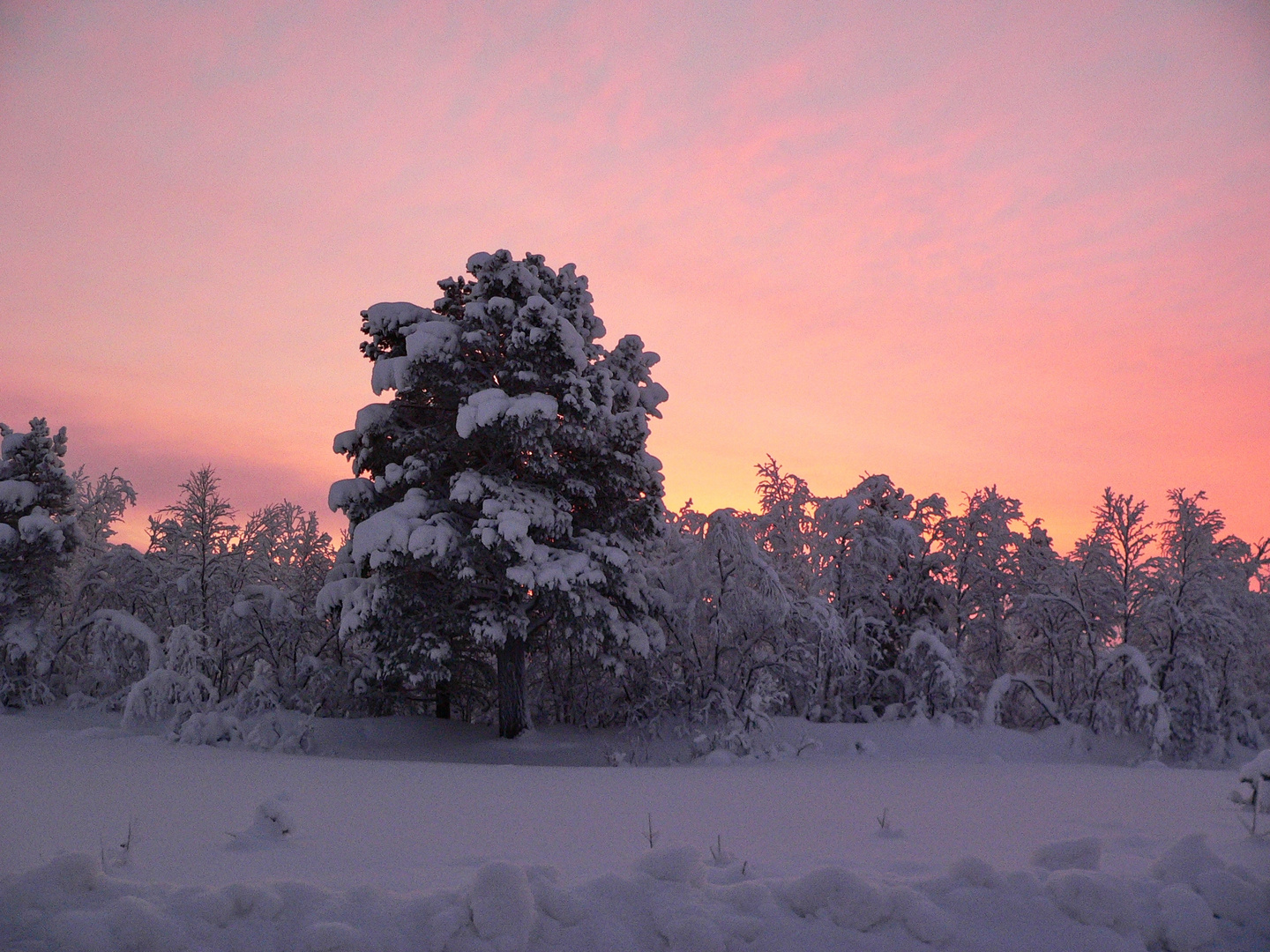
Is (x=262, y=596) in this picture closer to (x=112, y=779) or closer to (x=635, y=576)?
(x=635, y=576)

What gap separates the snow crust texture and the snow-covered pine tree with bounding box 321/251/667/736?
964 centimetres

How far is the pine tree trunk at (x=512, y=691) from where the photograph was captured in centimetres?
1638

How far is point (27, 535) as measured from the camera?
19406 mm

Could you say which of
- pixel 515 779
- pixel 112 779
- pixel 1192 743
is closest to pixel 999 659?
pixel 1192 743

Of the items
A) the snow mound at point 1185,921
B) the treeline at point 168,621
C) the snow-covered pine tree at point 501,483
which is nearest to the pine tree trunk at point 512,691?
the snow-covered pine tree at point 501,483

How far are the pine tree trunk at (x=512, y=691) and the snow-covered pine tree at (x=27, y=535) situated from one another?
11.7m

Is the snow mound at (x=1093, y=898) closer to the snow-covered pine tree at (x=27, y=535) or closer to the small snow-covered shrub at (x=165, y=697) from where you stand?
the small snow-covered shrub at (x=165, y=697)

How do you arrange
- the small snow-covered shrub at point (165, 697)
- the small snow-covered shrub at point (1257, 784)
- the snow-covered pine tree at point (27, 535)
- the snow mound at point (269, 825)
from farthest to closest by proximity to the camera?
the snow-covered pine tree at point (27, 535) < the small snow-covered shrub at point (165, 697) < the small snow-covered shrub at point (1257, 784) < the snow mound at point (269, 825)

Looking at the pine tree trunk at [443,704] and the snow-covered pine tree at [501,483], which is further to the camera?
the pine tree trunk at [443,704]

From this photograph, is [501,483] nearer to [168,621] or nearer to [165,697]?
[165,697]

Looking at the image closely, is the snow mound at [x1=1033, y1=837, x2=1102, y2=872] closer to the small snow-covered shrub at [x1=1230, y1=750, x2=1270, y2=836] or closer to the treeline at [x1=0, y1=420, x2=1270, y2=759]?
the small snow-covered shrub at [x1=1230, y1=750, x2=1270, y2=836]

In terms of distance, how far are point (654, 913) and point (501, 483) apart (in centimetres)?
1161

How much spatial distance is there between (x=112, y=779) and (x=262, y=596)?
1018cm

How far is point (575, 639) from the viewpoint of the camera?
15312 millimetres
